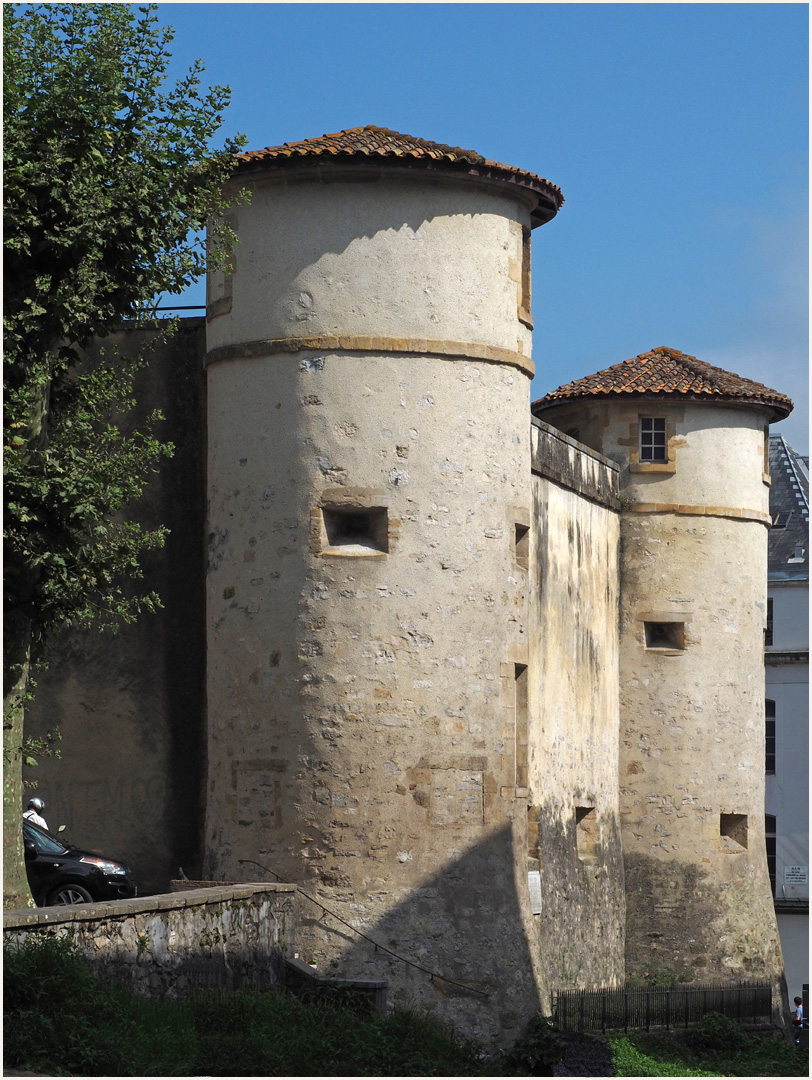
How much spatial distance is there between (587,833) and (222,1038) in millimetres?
12555

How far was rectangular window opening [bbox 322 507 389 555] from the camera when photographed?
73.6ft

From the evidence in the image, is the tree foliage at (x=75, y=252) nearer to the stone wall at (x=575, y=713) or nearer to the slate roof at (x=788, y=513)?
the stone wall at (x=575, y=713)

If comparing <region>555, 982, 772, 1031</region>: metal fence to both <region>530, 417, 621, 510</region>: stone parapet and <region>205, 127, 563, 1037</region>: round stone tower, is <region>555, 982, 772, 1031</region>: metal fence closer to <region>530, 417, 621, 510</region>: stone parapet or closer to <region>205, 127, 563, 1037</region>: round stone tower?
<region>205, 127, 563, 1037</region>: round stone tower

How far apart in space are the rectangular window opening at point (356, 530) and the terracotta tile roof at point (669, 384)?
9.27 metres

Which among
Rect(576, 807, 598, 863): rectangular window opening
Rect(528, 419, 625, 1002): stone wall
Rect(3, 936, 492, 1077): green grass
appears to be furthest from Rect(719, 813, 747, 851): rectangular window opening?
Rect(3, 936, 492, 1077): green grass

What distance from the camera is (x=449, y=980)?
21688 millimetres

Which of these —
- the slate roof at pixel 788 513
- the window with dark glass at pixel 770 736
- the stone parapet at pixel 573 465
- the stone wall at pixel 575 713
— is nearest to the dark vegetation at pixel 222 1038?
the stone wall at pixel 575 713

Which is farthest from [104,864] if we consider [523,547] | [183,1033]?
[523,547]

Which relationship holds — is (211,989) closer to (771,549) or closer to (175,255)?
(175,255)

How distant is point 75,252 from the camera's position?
18906 millimetres

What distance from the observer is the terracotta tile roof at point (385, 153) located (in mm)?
22516

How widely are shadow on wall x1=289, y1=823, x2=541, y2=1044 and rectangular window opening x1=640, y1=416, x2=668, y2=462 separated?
10.5 metres

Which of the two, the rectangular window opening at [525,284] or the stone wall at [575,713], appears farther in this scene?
the stone wall at [575,713]

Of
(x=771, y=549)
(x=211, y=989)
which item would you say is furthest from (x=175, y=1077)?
(x=771, y=549)
